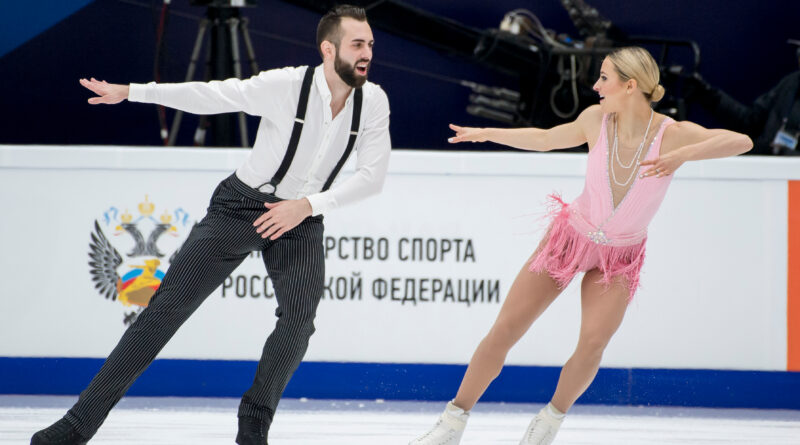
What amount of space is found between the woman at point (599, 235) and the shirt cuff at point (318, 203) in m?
0.46

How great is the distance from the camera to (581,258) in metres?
2.99

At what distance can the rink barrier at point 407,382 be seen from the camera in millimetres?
4250

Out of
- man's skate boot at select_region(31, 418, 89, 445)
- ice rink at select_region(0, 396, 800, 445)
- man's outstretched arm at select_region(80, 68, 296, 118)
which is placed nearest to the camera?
man's skate boot at select_region(31, 418, 89, 445)

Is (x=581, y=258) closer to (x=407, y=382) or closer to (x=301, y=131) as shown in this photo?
(x=301, y=131)

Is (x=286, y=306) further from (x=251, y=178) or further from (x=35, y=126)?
(x=35, y=126)

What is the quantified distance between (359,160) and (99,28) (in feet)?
12.9

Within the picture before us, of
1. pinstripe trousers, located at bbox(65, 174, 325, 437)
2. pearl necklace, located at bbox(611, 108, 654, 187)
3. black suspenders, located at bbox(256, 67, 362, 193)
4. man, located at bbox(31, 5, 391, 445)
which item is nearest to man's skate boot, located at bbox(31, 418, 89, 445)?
pinstripe trousers, located at bbox(65, 174, 325, 437)

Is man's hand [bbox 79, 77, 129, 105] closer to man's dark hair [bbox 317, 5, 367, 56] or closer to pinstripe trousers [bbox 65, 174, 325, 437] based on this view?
pinstripe trousers [bbox 65, 174, 325, 437]

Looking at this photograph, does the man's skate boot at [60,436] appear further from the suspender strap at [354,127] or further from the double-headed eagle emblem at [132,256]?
the double-headed eagle emblem at [132,256]

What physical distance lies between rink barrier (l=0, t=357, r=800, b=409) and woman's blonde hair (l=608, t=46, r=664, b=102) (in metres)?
1.67

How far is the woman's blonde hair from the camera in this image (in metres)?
2.88

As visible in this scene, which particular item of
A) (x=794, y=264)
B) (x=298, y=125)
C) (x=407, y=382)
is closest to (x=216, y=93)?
(x=298, y=125)

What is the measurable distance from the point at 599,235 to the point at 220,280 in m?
1.10

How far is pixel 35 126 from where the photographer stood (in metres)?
6.40
